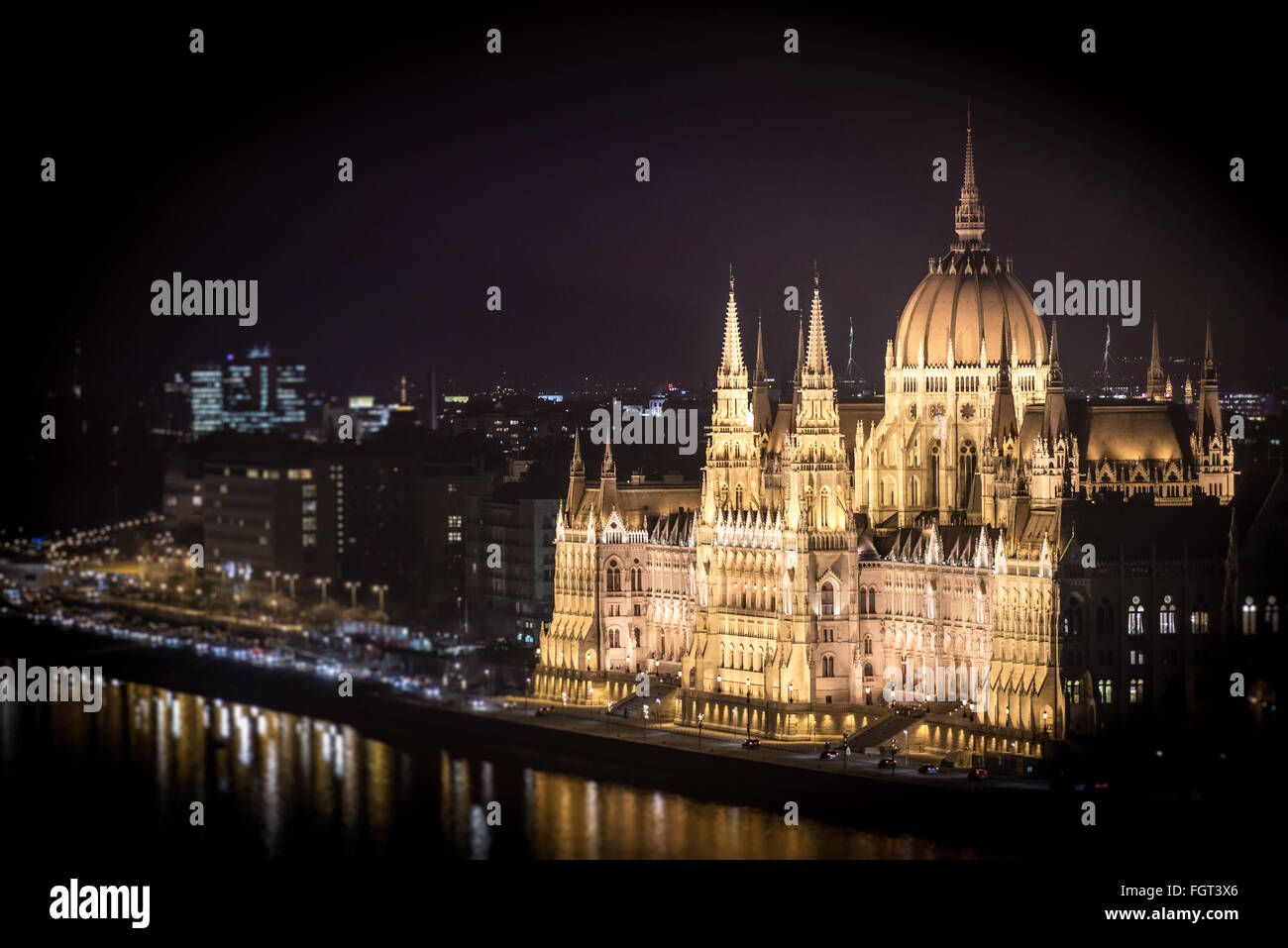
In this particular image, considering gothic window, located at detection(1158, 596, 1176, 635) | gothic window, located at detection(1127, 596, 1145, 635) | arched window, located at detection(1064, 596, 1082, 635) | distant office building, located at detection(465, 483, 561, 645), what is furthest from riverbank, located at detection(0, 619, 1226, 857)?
distant office building, located at detection(465, 483, 561, 645)

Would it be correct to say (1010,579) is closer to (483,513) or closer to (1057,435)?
(1057,435)

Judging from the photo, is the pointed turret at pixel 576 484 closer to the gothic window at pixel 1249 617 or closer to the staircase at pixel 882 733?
the staircase at pixel 882 733

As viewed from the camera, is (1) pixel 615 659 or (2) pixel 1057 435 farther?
(1) pixel 615 659

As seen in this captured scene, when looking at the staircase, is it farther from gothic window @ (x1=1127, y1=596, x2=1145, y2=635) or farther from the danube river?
gothic window @ (x1=1127, y1=596, x2=1145, y2=635)

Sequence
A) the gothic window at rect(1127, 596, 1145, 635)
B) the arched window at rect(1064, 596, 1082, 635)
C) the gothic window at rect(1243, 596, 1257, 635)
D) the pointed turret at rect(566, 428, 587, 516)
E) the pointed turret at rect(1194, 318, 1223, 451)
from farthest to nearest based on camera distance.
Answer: the pointed turret at rect(566, 428, 587, 516)
the pointed turret at rect(1194, 318, 1223, 451)
the gothic window at rect(1243, 596, 1257, 635)
the gothic window at rect(1127, 596, 1145, 635)
the arched window at rect(1064, 596, 1082, 635)

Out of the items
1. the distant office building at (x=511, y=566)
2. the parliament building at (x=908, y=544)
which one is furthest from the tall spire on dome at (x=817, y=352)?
the distant office building at (x=511, y=566)

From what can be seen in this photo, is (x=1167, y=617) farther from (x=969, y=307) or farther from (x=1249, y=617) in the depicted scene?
(x=969, y=307)

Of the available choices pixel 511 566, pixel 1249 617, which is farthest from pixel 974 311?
pixel 511 566
